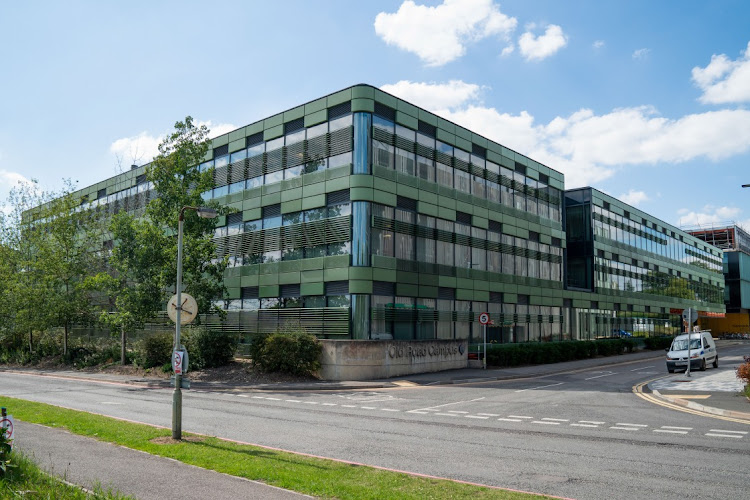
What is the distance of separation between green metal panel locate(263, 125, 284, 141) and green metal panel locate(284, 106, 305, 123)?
68cm

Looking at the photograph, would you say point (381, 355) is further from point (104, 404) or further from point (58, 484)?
point (58, 484)

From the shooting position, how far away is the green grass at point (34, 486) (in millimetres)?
→ 7785

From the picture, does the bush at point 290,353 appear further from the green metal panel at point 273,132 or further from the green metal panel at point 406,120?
the green metal panel at point 406,120

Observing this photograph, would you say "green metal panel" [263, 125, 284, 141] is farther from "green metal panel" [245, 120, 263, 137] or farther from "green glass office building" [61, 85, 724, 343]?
"green metal panel" [245, 120, 263, 137]

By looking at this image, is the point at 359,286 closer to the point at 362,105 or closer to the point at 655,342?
the point at 362,105

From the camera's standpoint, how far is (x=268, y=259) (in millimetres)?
37375

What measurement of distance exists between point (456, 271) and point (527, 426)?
23.7 metres

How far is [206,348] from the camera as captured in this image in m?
33.1

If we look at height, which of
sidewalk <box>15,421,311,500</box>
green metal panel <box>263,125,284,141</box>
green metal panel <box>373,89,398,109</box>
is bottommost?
sidewalk <box>15,421,311,500</box>

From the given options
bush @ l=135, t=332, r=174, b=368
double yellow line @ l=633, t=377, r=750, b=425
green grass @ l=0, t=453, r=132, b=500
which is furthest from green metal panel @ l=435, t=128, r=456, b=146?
green grass @ l=0, t=453, r=132, b=500

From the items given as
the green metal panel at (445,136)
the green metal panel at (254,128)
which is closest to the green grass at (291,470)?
the green metal panel at (254,128)

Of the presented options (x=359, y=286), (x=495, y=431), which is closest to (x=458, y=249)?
(x=359, y=286)

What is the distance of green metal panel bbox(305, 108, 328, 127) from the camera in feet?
115

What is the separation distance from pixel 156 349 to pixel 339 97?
61.6 feet
